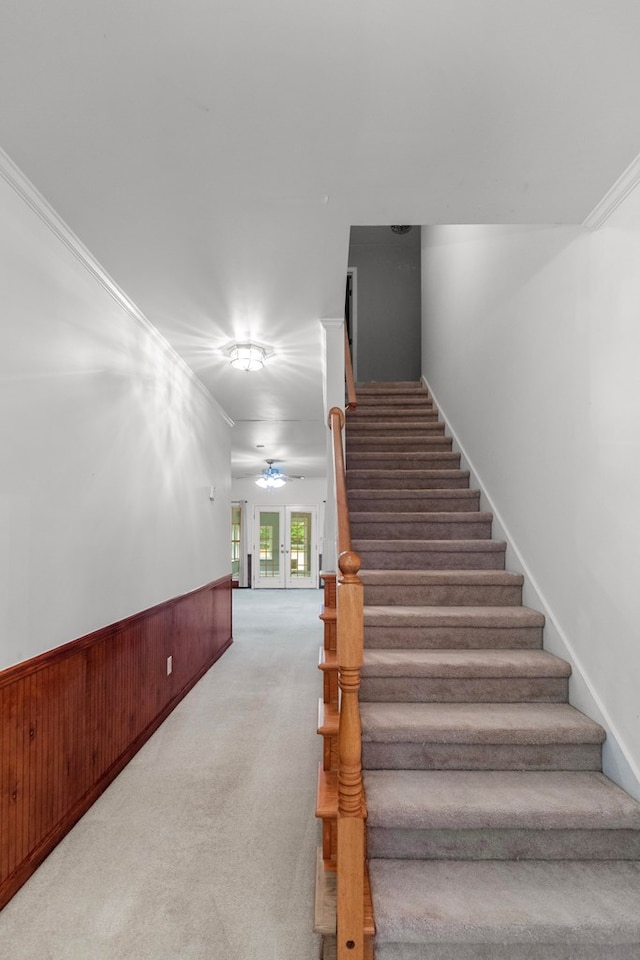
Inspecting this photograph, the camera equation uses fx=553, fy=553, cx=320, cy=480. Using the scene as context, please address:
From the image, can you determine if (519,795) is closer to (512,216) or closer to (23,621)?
(23,621)

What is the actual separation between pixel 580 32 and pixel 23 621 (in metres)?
2.56

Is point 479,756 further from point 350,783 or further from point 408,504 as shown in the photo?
point 408,504

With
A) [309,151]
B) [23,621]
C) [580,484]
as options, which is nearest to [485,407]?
[580,484]

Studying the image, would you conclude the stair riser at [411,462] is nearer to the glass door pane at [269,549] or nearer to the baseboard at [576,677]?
the baseboard at [576,677]

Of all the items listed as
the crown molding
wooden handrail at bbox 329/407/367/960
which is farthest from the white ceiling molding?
the crown molding

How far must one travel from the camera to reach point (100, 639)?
2.79m

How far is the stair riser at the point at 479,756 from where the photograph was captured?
2.15 meters

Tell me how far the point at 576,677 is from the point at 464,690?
48 cm

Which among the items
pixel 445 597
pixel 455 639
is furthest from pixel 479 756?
pixel 445 597

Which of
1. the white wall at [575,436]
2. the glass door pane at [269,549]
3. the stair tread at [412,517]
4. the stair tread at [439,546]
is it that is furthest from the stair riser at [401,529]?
the glass door pane at [269,549]

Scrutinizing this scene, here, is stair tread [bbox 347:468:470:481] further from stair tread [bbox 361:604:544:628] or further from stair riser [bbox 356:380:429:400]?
stair riser [bbox 356:380:429:400]

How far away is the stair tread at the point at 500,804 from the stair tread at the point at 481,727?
14 centimetres

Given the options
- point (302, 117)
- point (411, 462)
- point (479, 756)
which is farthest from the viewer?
point (411, 462)

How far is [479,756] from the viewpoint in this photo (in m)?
2.16
